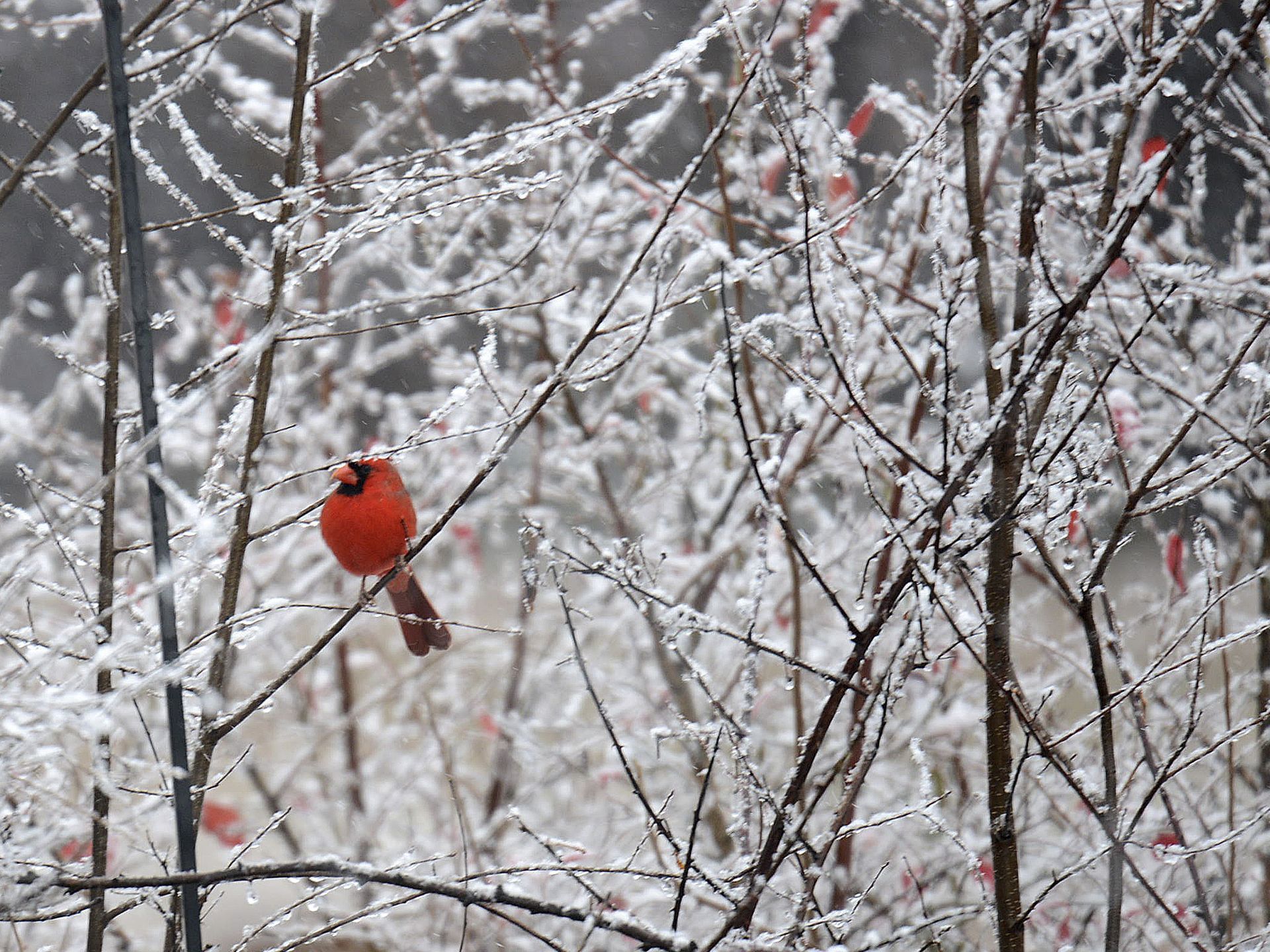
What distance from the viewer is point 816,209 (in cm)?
164

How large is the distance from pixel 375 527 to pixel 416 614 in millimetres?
283

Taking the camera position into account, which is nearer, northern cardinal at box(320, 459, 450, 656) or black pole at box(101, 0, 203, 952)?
black pole at box(101, 0, 203, 952)

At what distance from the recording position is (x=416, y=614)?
8.77ft

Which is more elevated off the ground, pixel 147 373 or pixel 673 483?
pixel 673 483

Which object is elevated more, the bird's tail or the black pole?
the bird's tail

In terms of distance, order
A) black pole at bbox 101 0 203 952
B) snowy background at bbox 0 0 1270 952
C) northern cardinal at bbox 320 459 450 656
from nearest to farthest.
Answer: black pole at bbox 101 0 203 952 → snowy background at bbox 0 0 1270 952 → northern cardinal at bbox 320 459 450 656

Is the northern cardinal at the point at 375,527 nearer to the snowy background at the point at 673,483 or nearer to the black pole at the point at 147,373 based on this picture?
the snowy background at the point at 673,483

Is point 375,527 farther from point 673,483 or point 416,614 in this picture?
point 673,483

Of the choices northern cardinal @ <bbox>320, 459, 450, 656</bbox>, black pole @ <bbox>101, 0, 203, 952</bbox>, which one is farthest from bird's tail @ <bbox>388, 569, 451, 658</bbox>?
black pole @ <bbox>101, 0, 203, 952</bbox>

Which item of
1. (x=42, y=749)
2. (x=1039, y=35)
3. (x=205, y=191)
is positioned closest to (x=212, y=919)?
(x=42, y=749)

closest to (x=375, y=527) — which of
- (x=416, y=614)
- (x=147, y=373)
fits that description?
(x=416, y=614)

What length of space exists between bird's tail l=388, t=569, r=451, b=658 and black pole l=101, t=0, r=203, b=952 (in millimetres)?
954

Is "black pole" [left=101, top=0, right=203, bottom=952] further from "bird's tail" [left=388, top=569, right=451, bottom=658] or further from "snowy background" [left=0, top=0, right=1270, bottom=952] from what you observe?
"bird's tail" [left=388, top=569, right=451, bottom=658]

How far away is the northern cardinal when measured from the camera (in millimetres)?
2469
